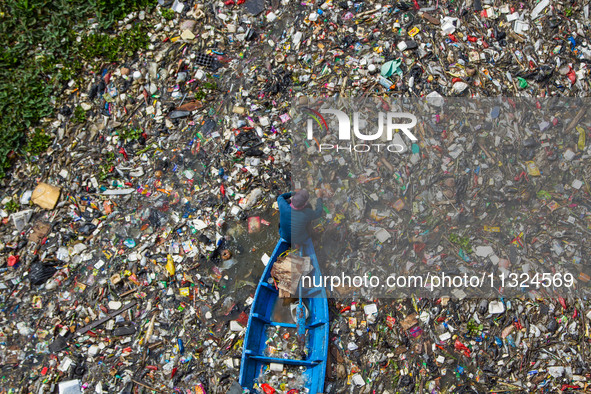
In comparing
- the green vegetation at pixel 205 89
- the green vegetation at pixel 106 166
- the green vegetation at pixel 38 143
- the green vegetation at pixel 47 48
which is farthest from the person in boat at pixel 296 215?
the green vegetation at pixel 38 143

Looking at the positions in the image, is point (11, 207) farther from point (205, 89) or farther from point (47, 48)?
point (205, 89)

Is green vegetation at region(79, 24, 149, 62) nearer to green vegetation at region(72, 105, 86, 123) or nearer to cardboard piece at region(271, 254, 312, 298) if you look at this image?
green vegetation at region(72, 105, 86, 123)

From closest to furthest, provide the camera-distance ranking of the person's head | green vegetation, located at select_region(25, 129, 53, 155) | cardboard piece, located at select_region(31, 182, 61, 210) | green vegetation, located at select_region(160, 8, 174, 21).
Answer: the person's head → cardboard piece, located at select_region(31, 182, 61, 210) → green vegetation, located at select_region(25, 129, 53, 155) → green vegetation, located at select_region(160, 8, 174, 21)

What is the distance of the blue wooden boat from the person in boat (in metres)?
0.21

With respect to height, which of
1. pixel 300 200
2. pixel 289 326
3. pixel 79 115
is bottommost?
pixel 289 326

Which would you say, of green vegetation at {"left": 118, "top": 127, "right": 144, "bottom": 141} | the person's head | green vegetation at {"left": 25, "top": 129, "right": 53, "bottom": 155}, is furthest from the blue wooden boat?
green vegetation at {"left": 25, "top": 129, "right": 53, "bottom": 155}

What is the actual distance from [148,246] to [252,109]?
2.65 m

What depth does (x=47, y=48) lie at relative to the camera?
6.64 meters

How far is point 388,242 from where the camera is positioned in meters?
5.75

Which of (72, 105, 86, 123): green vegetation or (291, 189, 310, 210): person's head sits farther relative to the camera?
(72, 105, 86, 123): green vegetation

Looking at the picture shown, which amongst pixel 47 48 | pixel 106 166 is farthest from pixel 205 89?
pixel 47 48

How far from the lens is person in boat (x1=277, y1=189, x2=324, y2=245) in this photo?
4.93 metres

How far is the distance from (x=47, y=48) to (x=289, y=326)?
6.12 m

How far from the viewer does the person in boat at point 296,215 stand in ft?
A: 16.2
